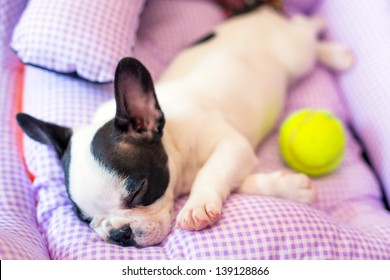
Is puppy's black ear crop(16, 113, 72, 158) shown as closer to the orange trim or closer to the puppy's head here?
the puppy's head

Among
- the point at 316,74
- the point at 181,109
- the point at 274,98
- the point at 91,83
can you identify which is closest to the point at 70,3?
the point at 91,83

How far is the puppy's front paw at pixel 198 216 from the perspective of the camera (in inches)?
61.9

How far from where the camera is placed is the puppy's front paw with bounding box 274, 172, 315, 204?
1.81 metres

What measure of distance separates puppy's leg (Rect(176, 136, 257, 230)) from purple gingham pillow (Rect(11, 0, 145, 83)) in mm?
603

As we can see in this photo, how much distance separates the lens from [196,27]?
9.07 ft

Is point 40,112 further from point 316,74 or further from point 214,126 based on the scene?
point 316,74

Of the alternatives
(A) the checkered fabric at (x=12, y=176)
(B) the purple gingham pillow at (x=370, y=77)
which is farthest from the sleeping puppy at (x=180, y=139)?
(A) the checkered fabric at (x=12, y=176)

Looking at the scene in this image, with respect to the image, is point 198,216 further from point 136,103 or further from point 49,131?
point 49,131

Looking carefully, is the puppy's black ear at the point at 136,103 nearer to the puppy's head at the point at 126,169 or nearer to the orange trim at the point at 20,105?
the puppy's head at the point at 126,169

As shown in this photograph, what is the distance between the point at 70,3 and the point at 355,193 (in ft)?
4.80

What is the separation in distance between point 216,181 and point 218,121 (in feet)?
1.08

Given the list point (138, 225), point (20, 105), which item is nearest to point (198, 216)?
point (138, 225)

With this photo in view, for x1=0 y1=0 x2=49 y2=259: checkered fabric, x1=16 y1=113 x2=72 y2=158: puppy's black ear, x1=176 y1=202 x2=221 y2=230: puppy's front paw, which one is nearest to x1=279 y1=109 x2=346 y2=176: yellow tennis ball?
x1=176 y1=202 x2=221 y2=230: puppy's front paw

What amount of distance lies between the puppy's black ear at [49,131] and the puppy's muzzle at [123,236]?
0.38 m
